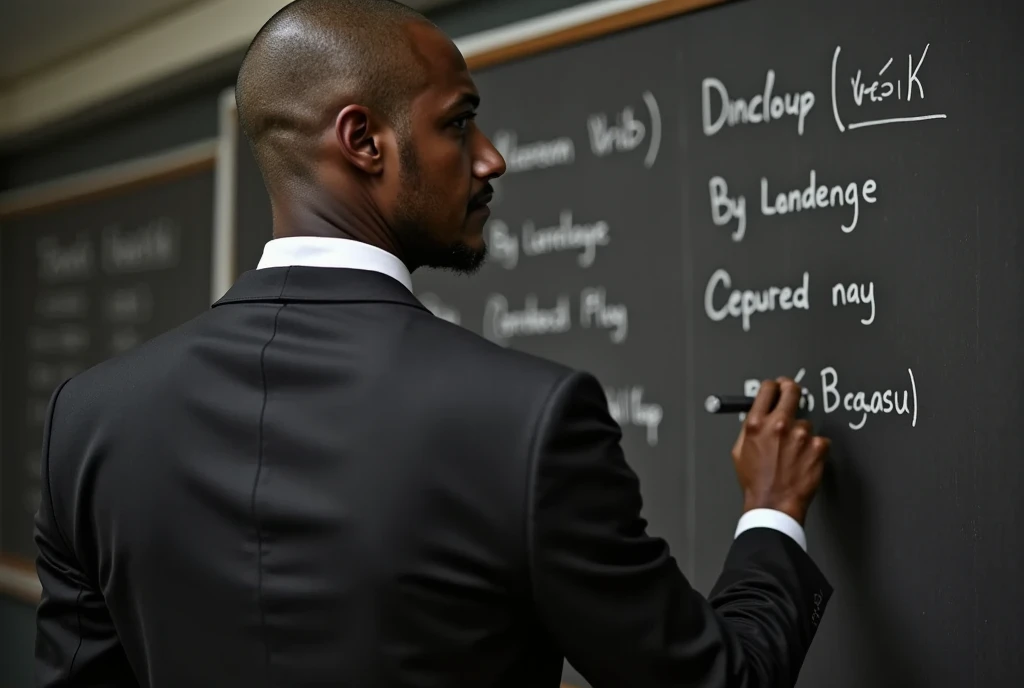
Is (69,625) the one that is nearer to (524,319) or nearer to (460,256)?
(460,256)

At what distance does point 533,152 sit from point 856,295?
657mm

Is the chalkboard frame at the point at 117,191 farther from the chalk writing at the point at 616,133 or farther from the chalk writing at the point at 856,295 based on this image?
the chalk writing at the point at 856,295

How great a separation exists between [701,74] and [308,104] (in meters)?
0.74

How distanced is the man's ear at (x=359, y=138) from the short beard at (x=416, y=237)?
0.02 metres

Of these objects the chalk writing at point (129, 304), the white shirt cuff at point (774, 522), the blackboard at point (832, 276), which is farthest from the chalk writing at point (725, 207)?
the chalk writing at point (129, 304)

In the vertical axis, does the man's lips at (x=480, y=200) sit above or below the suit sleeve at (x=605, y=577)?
above

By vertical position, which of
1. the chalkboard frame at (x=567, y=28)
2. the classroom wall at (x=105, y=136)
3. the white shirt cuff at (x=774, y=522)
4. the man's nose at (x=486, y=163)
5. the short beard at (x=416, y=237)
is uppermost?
the classroom wall at (x=105, y=136)

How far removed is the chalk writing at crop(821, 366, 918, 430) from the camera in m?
1.27

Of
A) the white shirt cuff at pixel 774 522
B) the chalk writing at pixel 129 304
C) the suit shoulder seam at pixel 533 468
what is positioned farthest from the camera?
the chalk writing at pixel 129 304

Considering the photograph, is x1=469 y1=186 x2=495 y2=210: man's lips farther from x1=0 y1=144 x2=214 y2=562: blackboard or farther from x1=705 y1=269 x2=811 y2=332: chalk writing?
x1=0 y1=144 x2=214 y2=562: blackboard

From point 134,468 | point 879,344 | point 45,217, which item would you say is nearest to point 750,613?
point 879,344

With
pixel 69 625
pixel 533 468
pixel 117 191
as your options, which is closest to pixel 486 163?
pixel 533 468

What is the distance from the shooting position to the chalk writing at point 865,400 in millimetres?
1268

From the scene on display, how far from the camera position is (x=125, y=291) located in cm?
290
